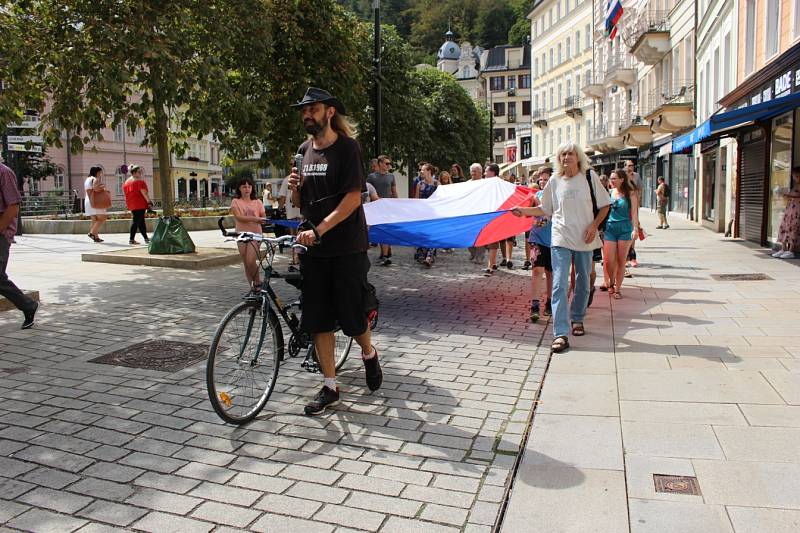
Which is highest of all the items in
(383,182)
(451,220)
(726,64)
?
(726,64)

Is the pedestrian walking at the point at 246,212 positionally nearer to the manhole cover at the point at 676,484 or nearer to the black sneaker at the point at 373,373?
the black sneaker at the point at 373,373

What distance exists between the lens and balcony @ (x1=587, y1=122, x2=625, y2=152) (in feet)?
151

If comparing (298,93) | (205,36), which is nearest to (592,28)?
(298,93)

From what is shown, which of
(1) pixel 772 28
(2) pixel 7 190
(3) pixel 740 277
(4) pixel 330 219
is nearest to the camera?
(4) pixel 330 219

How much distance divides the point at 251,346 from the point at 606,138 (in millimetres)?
45719

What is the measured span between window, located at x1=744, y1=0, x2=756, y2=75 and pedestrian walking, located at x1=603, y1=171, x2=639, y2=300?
34.0 ft

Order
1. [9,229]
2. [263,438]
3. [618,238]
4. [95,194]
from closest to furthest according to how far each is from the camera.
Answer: [263,438] < [9,229] < [618,238] < [95,194]

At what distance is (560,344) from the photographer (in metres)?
6.50

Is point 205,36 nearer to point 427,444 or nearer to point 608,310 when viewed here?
point 608,310

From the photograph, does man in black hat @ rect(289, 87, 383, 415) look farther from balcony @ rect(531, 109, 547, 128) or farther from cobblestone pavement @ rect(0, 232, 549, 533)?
balcony @ rect(531, 109, 547, 128)

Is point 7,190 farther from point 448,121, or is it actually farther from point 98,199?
point 448,121

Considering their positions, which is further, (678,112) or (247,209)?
(678,112)

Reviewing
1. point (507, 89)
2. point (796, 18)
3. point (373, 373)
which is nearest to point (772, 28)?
point (796, 18)

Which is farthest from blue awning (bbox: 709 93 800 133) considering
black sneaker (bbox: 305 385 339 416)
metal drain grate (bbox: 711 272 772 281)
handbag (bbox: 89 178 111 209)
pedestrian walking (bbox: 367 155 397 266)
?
handbag (bbox: 89 178 111 209)
